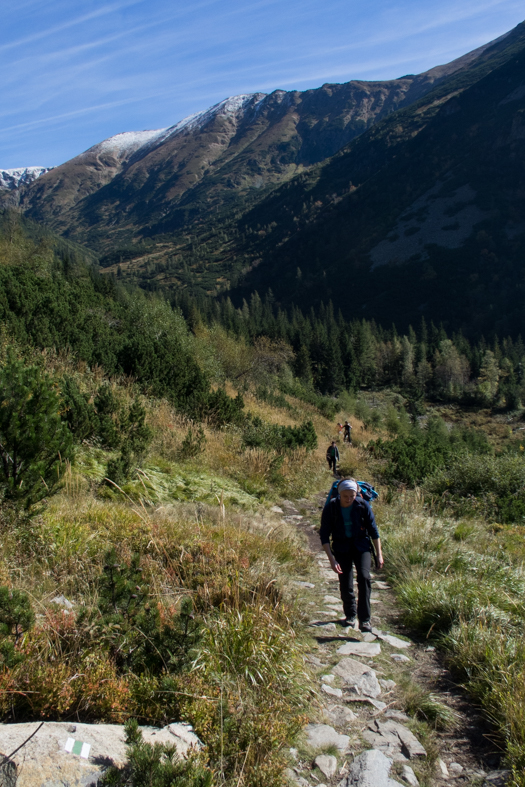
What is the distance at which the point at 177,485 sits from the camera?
6.79 metres

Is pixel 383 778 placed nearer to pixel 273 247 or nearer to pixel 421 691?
pixel 421 691

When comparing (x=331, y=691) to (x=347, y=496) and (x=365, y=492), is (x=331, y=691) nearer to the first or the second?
(x=347, y=496)

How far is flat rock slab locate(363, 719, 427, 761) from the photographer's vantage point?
2.42 m

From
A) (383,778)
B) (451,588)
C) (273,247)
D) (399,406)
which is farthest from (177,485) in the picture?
(273,247)

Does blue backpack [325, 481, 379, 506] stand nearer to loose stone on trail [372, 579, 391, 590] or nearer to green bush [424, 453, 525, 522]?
loose stone on trail [372, 579, 391, 590]

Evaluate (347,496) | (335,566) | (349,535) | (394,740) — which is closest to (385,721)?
(394,740)

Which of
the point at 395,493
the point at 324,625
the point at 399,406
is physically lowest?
the point at 399,406

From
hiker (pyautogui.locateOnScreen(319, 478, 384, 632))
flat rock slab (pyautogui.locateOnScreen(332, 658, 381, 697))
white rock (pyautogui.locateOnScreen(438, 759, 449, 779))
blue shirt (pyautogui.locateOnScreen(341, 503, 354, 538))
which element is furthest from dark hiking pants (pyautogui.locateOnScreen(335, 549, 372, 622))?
white rock (pyautogui.locateOnScreen(438, 759, 449, 779))

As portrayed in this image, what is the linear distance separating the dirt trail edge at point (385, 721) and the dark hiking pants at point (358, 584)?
0.59 ft

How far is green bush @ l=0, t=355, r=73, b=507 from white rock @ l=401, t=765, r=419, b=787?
317 cm

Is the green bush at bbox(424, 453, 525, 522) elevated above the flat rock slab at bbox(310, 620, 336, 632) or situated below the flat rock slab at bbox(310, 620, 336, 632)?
below

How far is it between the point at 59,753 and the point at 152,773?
0.37 metres

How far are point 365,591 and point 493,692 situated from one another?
4.57ft

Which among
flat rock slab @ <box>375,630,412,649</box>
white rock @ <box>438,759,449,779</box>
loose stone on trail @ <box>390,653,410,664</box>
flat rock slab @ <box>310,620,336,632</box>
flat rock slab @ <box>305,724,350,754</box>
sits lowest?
flat rock slab @ <box>375,630,412,649</box>
